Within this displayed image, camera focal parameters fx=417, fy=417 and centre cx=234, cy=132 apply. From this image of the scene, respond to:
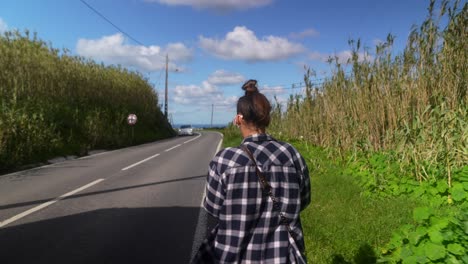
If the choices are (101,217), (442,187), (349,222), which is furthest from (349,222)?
(101,217)

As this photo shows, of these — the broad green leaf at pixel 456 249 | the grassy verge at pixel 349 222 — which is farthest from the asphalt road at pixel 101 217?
the broad green leaf at pixel 456 249

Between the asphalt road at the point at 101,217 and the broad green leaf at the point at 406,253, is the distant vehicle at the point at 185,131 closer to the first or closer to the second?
the asphalt road at the point at 101,217

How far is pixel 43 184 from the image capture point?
10422 mm

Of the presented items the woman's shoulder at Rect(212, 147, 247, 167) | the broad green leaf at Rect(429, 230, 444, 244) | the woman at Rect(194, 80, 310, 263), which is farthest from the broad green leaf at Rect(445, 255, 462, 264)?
the woman's shoulder at Rect(212, 147, 247, 167)

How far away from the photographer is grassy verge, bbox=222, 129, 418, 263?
471cm

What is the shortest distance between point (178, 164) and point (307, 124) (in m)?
4.96

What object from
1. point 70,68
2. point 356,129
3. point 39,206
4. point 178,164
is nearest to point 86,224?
point 39,206

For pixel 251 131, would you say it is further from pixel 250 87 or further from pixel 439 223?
pixel 439 223

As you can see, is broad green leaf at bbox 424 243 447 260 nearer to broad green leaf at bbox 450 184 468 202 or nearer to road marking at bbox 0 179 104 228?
broad green leaf at bbox 450 184 468 202

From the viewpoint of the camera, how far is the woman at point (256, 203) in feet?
7.19

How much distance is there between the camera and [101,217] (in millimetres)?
6988

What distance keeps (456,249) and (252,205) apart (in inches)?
88.9

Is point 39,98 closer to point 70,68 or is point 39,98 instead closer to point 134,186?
point 70,68

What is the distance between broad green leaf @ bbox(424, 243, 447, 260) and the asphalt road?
105 inches
